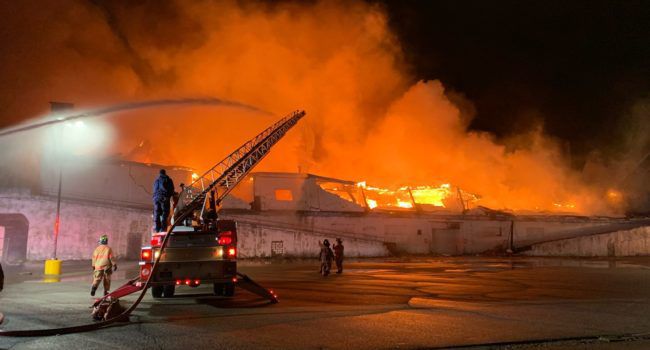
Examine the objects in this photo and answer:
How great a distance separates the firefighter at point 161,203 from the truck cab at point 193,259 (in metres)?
1.66

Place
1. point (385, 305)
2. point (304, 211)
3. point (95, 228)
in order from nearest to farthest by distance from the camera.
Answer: point (385, 305)
point (95, 228)
point (304, 211)

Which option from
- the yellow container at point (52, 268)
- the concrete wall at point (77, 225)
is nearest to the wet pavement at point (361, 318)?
the yellow container at point (52, 268)

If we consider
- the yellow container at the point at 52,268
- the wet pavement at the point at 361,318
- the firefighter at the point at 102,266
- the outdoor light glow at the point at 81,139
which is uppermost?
the outdoor light glow at the point at 81,139

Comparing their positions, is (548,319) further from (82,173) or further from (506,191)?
(506,191)

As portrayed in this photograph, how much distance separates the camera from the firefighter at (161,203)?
1177cm

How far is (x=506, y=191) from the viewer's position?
50.4m

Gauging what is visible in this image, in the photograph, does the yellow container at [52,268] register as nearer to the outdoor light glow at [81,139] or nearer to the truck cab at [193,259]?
the truck cab at [193,259]

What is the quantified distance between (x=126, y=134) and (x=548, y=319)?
4613 cm

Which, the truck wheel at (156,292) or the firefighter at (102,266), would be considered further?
the truck wheel at (156,292)

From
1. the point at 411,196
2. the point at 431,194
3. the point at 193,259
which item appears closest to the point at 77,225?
the point at 193,259

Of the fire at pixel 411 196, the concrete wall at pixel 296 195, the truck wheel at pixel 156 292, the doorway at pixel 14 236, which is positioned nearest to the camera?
the truck wheel at pixel 156 292

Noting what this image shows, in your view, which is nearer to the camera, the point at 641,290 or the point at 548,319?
the point at 548,319

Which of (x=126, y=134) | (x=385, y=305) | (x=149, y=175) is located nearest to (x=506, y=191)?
(x=149, y=175)

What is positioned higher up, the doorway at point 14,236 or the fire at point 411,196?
the fire at point 411,196
